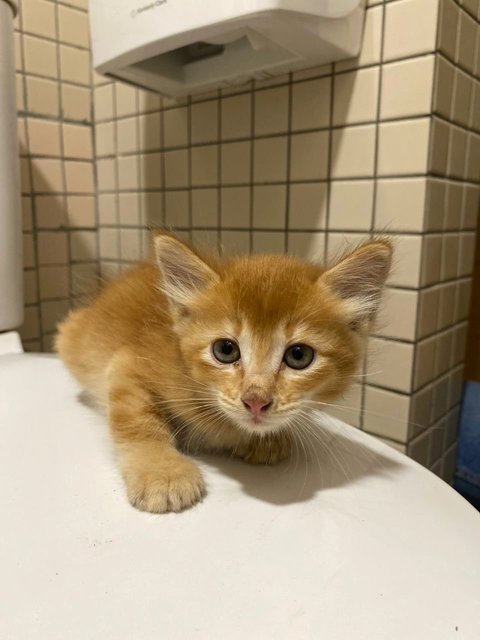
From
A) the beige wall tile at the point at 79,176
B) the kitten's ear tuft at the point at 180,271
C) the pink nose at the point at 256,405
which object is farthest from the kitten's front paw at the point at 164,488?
the beige wall tile at the point at 79,176

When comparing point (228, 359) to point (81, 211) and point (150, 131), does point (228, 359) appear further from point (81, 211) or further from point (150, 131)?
point (81, 211)

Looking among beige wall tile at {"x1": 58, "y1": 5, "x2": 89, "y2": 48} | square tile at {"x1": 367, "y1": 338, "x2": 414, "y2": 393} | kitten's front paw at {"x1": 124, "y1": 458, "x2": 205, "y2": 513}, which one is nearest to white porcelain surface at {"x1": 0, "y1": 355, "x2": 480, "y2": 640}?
kitten's front paw at {"x1": 124, "y1": 458, "x2": 205, "y2": 513}

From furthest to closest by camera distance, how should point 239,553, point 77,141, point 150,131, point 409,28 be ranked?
point 77,141
point 150,131
point 409,28
point 239,553

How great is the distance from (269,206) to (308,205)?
96 millimetres

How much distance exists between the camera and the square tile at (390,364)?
94cm

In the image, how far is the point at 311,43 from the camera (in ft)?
2.80

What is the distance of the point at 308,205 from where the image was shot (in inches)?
40.4

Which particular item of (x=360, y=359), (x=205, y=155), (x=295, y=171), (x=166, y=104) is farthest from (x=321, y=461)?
(x=166, y=104)

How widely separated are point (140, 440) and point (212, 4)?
622 mm

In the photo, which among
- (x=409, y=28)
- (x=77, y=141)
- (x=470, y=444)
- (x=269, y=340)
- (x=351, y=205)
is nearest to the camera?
(x=269, y=340)

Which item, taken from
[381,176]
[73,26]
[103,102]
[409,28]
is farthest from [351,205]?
[73,26]

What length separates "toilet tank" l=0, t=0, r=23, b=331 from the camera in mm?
935

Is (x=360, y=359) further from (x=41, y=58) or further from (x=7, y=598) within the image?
(x=41, y=58)

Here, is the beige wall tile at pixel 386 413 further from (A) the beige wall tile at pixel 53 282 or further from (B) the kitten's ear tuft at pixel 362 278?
(A) the beige wall tile at pixel 53 282
